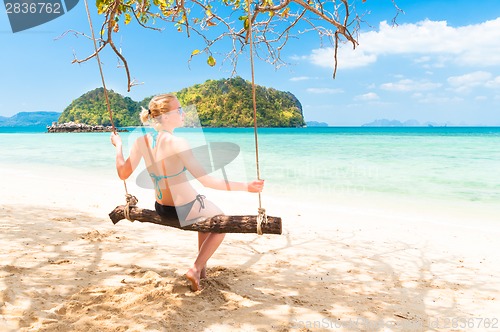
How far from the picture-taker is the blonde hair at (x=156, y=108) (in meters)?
2.50

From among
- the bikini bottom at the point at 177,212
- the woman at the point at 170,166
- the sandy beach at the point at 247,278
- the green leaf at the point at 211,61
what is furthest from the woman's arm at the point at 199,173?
the green leaf at the point at 211,61

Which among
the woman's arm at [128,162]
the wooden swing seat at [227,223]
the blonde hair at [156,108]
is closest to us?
the wooden swing seat at [227,223]

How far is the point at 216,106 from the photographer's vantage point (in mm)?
29188

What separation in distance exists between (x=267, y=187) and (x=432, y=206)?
4432 millimetres

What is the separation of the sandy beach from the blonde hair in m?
1.18

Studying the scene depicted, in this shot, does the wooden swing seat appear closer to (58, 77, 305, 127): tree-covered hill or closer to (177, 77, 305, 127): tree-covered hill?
(58, 77, 305, 127): tree-covered hill

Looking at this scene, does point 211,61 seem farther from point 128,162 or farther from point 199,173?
point 199,173

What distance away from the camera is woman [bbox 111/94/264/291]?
8.06 feet

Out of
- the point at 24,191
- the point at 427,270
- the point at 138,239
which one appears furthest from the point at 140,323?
the point at 24,191

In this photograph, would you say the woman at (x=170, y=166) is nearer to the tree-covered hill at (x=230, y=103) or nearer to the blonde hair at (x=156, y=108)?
the blonde hair at (x=156, y=108)

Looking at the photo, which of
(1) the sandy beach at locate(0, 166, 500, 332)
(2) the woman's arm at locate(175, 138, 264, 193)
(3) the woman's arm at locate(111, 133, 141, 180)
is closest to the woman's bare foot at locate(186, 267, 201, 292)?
(1) the sandy beach at locate(0, 166, 500, 332)

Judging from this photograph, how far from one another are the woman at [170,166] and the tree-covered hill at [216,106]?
0.69ft

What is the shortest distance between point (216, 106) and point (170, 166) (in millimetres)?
27101

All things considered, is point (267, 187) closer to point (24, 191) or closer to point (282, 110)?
point (24, 191)
